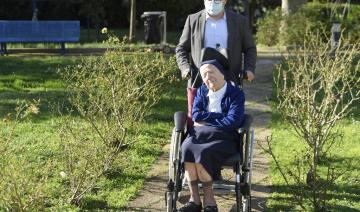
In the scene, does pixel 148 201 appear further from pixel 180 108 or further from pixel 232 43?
pixel 180 108

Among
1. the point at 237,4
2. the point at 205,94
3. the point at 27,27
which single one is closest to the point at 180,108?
the point at 205,94

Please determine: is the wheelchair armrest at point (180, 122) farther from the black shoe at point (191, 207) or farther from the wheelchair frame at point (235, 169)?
the black shoe at point (191, 207)

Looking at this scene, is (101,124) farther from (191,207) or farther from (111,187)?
(191,207)

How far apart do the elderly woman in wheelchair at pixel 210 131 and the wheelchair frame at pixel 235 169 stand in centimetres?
6

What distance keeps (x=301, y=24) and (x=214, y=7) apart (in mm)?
11542

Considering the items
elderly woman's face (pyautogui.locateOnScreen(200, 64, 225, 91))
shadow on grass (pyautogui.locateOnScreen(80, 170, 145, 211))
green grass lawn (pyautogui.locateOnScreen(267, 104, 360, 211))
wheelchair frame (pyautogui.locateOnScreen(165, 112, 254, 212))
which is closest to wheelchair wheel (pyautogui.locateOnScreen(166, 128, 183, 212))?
→ wheelchair frame (pyautogui.locateOnScreen(165, 112, 254, 212))

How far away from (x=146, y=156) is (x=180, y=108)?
2435 millimetres

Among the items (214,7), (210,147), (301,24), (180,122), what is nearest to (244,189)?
(210,147)

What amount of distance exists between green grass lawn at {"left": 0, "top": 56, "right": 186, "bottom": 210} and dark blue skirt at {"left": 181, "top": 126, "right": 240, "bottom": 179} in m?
0.85

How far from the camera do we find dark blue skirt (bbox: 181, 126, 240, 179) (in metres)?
4.76

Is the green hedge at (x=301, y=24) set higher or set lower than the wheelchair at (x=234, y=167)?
higher

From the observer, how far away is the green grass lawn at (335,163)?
17.6 ft

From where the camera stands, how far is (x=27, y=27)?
50.3 ft

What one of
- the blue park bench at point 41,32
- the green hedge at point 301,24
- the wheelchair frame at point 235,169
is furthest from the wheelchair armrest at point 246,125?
the green hedge at point 301,24
